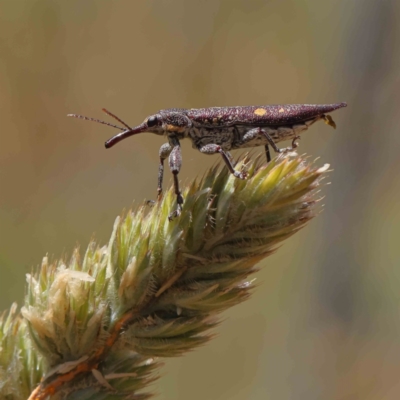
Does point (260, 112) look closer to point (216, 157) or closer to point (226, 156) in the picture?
point (226, 156)

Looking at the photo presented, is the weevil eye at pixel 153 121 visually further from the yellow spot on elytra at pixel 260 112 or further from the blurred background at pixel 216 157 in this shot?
the blurred background at pixel 216 157

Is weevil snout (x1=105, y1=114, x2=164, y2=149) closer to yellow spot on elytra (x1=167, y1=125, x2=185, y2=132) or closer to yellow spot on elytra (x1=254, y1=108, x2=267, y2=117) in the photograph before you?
yellow spot on elytra (x1=167, y1=125, x2=185, y2=132)

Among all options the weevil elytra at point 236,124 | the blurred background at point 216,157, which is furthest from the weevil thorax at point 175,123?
the blurred background at point 216,157

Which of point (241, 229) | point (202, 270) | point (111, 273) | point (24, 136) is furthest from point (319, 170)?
point (24, 136)

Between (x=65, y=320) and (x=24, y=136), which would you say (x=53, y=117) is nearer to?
(x=24, y=136)

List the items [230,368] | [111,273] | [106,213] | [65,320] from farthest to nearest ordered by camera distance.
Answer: [230,368] → [106,213] → [111,273] → [65,320]

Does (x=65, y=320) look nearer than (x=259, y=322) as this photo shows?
Yes

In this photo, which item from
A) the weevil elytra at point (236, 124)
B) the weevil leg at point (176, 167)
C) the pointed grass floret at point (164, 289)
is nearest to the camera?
the pointed grass floret at point (164, 289)
